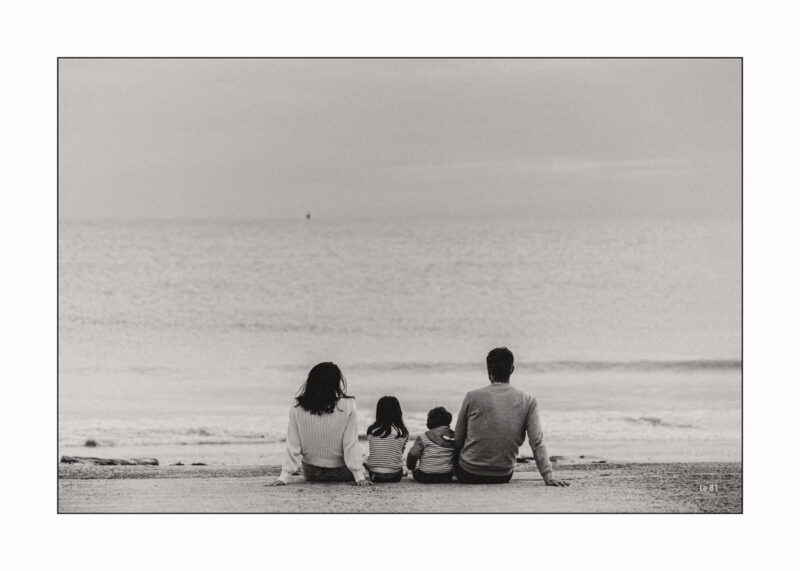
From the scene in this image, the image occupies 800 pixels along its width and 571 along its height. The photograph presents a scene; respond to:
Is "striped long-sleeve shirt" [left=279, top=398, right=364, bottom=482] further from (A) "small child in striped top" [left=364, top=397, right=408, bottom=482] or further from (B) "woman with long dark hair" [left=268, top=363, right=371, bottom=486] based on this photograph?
(A) "small child in striped top" [left=364, top=397, right=408, bottom=482]

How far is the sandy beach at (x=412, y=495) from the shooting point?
216 inches

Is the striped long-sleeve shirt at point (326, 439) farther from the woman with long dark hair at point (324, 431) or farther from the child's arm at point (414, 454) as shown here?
the child's arm at point (414, 454)

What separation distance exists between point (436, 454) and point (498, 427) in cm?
41

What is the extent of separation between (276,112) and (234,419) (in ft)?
47.7

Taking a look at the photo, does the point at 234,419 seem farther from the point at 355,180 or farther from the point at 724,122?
the point at 355,180

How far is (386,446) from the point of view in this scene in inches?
236

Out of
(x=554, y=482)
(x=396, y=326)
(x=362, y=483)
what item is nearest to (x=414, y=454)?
(x=362, y=483)

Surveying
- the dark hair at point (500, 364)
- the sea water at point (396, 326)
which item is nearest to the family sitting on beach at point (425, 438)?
the dark hair at point (500, 364)

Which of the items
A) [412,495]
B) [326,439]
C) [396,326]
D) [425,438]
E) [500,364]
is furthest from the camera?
[396,326]

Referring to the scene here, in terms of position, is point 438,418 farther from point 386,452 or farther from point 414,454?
point 386,452

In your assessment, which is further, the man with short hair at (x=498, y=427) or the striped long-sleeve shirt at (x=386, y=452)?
the striped long-sleeve shirt at (x=386, y=452)

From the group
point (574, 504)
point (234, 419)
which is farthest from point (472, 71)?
point (574, 504)

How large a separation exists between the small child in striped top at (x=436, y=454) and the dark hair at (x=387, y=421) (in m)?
0.14

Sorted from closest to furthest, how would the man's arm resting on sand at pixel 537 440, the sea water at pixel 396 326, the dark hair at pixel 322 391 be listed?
1. the man's arm resting on sand at pixel 537 440
2. the dark hair at pixel 322 391
3. the sea water at pixel 396 326
